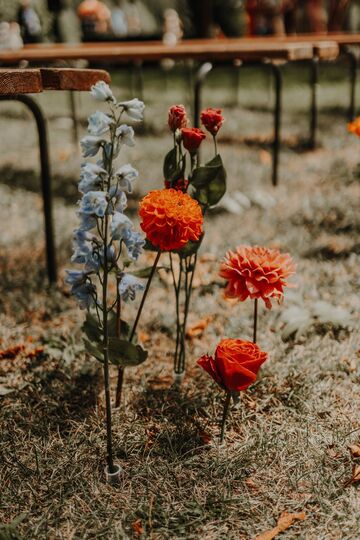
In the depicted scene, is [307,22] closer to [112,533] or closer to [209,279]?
[209,279]

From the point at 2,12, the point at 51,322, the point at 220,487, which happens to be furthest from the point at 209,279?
the point at 2,12

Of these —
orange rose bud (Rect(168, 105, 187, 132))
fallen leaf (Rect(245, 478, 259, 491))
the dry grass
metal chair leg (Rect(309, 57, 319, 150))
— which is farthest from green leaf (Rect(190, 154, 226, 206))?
metal chair leg (Rect(309, 57, 319, 150))

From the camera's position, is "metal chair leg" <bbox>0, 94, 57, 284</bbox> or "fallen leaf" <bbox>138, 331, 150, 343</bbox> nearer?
"fallen leaf" <bbox>138, 331, 150, 343</bbox>

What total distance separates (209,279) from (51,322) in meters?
0.62

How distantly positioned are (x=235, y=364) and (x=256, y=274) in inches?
9.6

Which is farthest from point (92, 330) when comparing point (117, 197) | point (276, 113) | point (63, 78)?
point (276, 113)

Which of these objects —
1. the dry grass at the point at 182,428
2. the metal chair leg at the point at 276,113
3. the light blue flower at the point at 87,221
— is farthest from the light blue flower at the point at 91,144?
the metal chair leg at the point at 276,113

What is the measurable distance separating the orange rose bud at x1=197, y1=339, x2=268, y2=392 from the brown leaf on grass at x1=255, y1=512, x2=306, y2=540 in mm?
254

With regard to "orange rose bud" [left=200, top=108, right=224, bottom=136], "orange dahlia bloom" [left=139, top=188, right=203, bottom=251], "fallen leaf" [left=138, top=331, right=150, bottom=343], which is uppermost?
"orange rose bud" [left=200, top=108, right=224, bottom=136]

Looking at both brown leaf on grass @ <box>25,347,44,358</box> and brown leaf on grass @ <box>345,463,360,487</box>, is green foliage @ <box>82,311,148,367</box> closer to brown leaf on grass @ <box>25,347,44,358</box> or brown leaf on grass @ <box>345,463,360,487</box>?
brown leaf on grass @ <box>25,347,44,358</box>

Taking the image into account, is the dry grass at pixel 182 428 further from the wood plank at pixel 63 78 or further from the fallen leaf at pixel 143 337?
the wood plank at pixel 63 78

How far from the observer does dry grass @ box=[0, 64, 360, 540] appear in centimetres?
119

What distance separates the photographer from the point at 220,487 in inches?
49.4

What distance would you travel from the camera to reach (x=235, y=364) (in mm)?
1227
